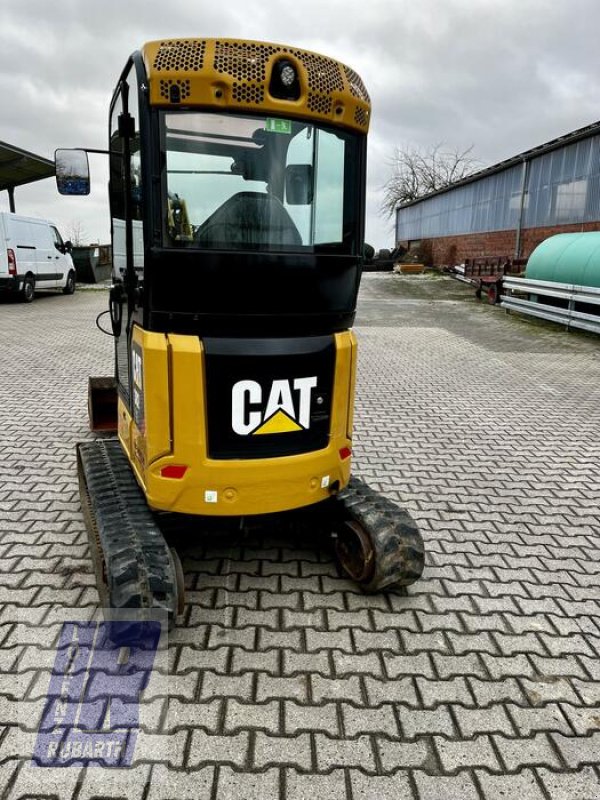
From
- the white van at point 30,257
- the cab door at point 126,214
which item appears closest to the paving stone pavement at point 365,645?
the cab door at point 126,214

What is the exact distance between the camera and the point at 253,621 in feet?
11.1

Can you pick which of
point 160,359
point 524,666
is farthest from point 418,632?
point 160,359

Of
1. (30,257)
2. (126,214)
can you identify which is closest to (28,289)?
(30,257)

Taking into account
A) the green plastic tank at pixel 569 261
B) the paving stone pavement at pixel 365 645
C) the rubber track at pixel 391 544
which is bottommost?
Result: the paving stone pavement at pixel 365 645

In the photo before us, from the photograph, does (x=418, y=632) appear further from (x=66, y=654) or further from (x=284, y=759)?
(x=66, y=654)

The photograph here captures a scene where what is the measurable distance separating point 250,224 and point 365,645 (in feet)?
7.35

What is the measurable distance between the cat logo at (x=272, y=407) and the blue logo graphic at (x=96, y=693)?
1085 millimetres

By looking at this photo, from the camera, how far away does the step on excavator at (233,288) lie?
2.98 meters

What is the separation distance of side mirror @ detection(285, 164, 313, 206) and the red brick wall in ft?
61.3

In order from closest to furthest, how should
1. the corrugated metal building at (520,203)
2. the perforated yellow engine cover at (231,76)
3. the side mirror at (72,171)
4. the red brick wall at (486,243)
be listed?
1. the perforated yellow engine cover at (231,76)
2. the side mirror at (72,171)
3. the corrugated metal building at (520,203)
4. the red brick wall at (486,243)

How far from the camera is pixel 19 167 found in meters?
21.0

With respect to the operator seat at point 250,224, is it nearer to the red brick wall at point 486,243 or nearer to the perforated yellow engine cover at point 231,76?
the perforated yellow engine cover at point 231,76

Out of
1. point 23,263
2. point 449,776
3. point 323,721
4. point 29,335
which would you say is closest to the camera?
point 449,776

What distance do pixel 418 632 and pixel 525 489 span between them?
8.20 feet
